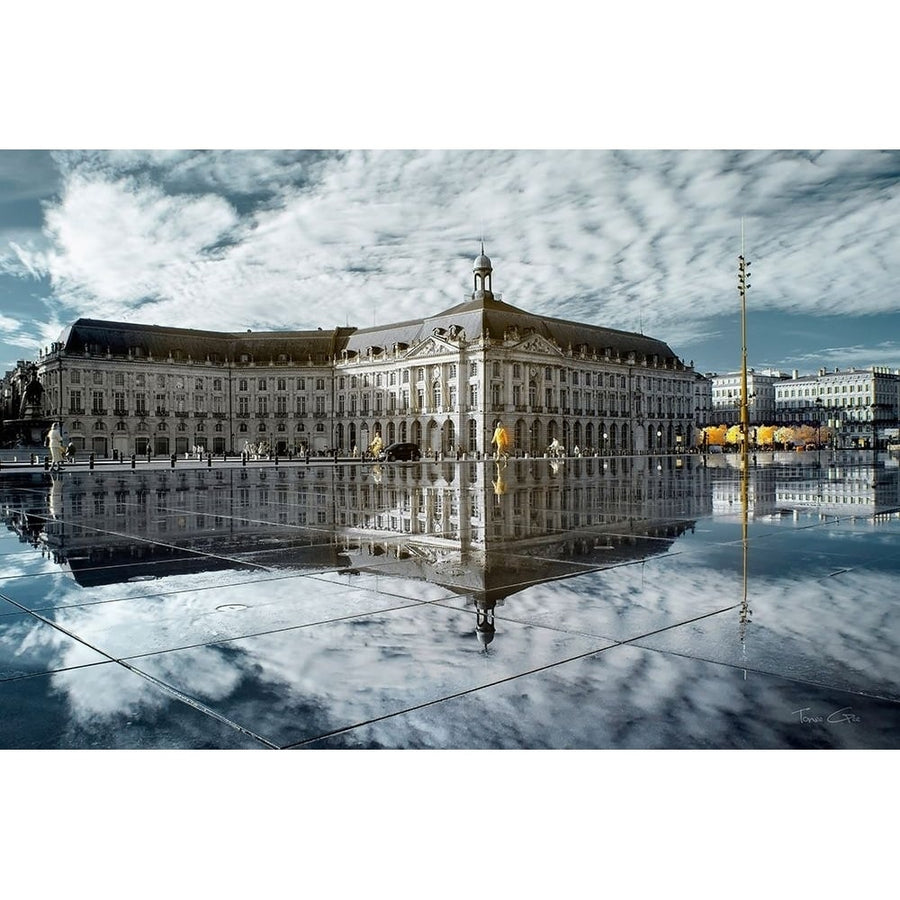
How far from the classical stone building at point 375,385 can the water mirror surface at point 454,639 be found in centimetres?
5195

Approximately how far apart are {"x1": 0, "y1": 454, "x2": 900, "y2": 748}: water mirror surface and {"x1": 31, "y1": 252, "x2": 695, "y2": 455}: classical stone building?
51955 millimetres

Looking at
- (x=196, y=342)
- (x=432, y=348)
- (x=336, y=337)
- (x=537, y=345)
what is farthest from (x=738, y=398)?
(x=196, y=342)

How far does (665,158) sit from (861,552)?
933 centimetres

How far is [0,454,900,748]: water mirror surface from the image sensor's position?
9.16 feet

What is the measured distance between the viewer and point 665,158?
44.5 ft

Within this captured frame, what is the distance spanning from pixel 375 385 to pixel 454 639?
66.9 metres

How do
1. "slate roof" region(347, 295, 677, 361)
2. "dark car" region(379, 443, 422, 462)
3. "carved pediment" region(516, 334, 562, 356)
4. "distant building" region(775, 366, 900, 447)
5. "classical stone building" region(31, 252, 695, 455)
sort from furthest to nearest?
"carved pediment" region(516, 334, 562, 356)
"slate roof" region(347, 295, 677, 361)
"classical stone building" region(31, 252, 695, 455)
"distant building" region(775, 366, 900, 447)
"dark car" region(379, 443, 422, 462)

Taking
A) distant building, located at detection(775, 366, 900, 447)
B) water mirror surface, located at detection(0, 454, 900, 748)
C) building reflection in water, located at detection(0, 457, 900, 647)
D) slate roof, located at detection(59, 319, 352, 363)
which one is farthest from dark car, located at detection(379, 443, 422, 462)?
water mirror surface, located at detection(0, 454, 900, 748)

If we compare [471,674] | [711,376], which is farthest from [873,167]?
[711,376]

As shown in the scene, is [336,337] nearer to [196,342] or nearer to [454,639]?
[196,342]

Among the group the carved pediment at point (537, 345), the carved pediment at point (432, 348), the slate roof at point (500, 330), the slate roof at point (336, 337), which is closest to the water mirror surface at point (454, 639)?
the slate roof at point (500, 330)

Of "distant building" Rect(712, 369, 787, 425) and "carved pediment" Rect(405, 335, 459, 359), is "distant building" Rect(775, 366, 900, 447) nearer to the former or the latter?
"distant building" Rect(712, 369, 787, 425)

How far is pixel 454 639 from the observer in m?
3.79

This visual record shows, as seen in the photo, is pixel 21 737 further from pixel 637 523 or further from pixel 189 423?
pixel 189 423
